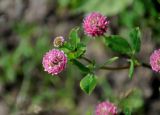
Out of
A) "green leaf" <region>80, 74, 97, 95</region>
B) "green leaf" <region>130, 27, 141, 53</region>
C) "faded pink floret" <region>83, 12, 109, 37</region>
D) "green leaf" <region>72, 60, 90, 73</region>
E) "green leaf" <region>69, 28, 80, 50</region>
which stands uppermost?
"faded pink floret" <region>83, 12, 109, 37</region>

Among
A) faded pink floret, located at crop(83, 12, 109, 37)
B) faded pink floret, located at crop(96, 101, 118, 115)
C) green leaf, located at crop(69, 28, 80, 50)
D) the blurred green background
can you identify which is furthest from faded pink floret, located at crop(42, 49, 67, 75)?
the blurred green background

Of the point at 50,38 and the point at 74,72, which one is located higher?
the point at 50,38

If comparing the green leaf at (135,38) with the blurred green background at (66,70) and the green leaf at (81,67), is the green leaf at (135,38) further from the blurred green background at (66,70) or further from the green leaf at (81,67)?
the blurred green background at (66,70)

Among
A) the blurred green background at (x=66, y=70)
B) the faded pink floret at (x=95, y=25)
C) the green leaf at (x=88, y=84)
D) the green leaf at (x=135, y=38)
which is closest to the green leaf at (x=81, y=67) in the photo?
the green leaf at (x=88, y=84)

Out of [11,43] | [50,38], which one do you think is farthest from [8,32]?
[50,38]

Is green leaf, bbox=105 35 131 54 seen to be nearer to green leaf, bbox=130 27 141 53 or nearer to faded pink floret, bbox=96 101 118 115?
green leaf, bbox=130 27 141 53

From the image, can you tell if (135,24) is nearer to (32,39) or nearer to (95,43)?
(95,43)
